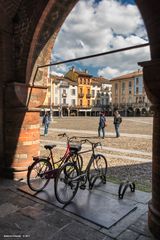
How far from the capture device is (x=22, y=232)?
2.81 m

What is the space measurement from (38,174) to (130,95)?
67499mm


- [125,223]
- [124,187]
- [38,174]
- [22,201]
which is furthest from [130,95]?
[125,223]

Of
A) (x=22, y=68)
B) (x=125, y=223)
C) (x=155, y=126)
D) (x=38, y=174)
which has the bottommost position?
(x=125, y=223)

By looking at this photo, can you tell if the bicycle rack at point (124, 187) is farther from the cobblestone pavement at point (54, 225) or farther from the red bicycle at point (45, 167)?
the red bicycle at point (45, 167)

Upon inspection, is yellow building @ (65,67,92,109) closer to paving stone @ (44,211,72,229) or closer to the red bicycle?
the red bicycle

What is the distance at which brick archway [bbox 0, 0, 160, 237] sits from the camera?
453 centimetres

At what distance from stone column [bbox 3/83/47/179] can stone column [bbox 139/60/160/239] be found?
3002mm

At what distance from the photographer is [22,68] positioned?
4.80 metres

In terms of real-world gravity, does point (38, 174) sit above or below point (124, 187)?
above

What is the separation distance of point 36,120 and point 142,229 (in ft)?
10.7

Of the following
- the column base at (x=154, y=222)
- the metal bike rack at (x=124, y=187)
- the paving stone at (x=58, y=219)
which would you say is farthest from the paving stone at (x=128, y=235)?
the metal bike rack at (x=124, y=187)

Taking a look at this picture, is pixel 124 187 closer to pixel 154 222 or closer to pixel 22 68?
pixel 154 222

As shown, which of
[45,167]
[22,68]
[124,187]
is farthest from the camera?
[22,68]

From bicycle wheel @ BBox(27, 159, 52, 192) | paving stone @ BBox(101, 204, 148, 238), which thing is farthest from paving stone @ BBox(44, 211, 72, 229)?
bicycle wheel @ BBox(27, 159, 52, 192)
